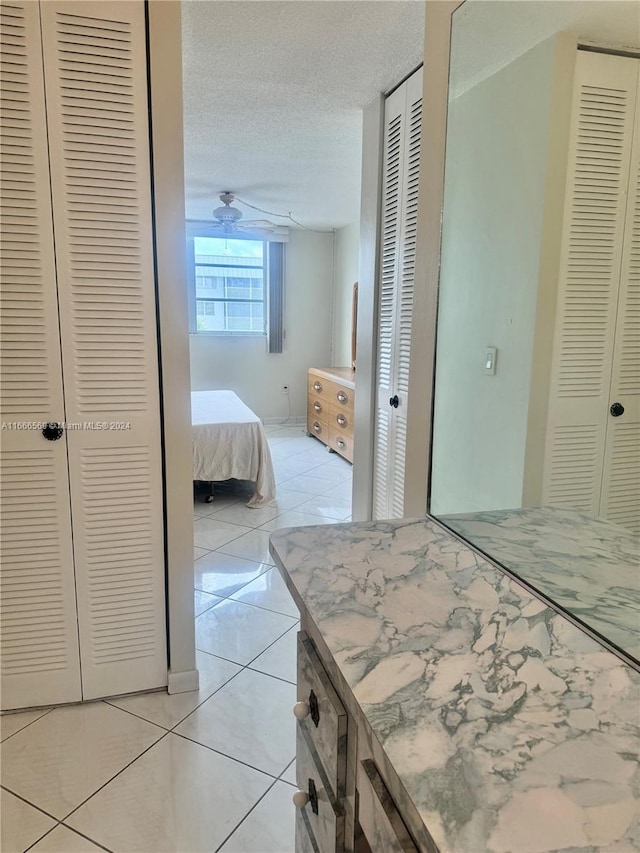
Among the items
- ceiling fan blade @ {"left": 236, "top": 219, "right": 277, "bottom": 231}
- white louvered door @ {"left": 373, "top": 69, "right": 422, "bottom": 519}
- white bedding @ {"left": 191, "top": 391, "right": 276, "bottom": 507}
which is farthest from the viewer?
ceiling fan blade @ {"left": 236, "top": 219, "right": 277, "bottom": 231}

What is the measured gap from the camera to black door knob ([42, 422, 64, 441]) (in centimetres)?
170

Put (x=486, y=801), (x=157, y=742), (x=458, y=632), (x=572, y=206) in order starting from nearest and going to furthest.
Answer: (x=486, y=801) → (x=458, y=632) → (x=572, y=206) → (x=157, y=742)

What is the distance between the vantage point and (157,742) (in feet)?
5.69

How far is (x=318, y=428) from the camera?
5980 millimetres

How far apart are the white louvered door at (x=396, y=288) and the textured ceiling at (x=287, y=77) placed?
0.19 m

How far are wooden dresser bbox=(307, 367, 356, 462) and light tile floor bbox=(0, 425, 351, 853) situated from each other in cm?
268

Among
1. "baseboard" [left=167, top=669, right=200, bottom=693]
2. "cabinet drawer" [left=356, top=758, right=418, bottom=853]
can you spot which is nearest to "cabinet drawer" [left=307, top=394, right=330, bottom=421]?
"baseboard" [left=167, top=669, right=200, bottom=693]

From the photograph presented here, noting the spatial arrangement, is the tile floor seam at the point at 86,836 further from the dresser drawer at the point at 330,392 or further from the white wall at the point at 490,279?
the dresser drawer at the point at 330,392

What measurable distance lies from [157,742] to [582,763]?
1570mm

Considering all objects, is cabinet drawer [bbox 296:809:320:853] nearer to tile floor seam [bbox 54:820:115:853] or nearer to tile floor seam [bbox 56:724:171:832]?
tile floor seam [bbox 54:820:115:853]

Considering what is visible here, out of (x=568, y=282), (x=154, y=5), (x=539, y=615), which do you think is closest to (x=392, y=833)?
(x=539, y=615)

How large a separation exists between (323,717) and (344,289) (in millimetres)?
6043

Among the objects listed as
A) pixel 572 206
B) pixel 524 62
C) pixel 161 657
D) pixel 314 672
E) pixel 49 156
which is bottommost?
pixel 161 657

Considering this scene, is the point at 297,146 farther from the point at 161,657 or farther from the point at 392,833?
the point at 392,833
